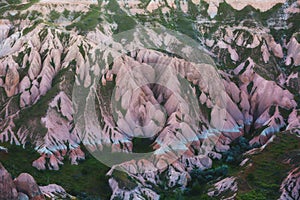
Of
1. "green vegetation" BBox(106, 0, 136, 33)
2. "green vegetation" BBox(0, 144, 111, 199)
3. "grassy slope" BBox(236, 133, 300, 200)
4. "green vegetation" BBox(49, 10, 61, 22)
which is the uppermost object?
"grassy slope" BBox(236, 133, 300, 200)

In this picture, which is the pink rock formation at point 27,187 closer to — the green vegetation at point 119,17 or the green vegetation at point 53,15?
the green vegetation at point 119,17

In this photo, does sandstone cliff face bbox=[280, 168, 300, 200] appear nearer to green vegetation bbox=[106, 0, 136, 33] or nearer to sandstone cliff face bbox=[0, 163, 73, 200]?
sandstone cliff face bbox=[0, 163, 73, 200]

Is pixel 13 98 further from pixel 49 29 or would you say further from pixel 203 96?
pixel 203 96

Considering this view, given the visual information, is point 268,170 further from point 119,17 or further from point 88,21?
point 119,17

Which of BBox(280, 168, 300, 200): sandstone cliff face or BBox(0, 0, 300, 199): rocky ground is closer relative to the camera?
BBox(280, 168, 300, 200): sandstone cliff face

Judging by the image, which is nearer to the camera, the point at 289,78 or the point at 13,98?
the point at 13,98

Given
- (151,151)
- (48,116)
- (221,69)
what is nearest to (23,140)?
(48,116)

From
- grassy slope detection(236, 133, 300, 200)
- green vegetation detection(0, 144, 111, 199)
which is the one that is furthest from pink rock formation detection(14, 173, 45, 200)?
grassy slope detection(236, 133, 300, 200)
